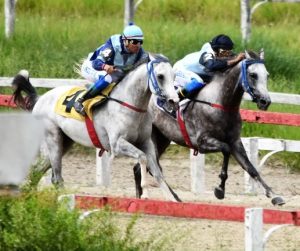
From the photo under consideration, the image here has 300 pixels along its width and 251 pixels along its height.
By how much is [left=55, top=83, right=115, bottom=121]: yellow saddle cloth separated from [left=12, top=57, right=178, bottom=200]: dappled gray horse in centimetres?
5

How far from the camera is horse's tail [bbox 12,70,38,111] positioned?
13.7 m

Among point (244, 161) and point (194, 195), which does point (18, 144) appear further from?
point (194, 195)

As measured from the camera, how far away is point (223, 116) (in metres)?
12.9

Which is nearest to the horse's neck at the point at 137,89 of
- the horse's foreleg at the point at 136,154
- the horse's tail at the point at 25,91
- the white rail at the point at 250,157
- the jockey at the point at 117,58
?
the jockey at the point at 117,58

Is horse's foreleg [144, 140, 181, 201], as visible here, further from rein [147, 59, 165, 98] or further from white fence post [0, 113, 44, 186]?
white fence post [0, 113, 44, 186]

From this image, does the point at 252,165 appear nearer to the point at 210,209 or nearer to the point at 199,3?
the point at 210,209

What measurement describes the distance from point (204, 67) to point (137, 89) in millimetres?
1238

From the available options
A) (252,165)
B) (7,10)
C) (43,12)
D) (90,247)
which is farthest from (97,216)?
(43,12)

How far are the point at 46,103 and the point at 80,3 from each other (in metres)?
7.73

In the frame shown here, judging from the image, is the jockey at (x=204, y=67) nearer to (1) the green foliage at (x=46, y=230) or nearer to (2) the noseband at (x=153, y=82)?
(2) the noseband at (x=153, y=82)

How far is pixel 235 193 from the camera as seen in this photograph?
46.7 feet

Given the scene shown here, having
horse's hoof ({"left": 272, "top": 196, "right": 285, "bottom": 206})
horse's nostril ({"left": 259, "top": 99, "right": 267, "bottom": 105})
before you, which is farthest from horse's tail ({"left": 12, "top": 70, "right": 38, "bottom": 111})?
horse's hoof ({"left": 272, "top": 196, "right": 285, "bottom": 206})

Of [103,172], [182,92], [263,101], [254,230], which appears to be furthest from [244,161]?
[254,230]

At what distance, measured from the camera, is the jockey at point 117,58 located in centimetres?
1241
